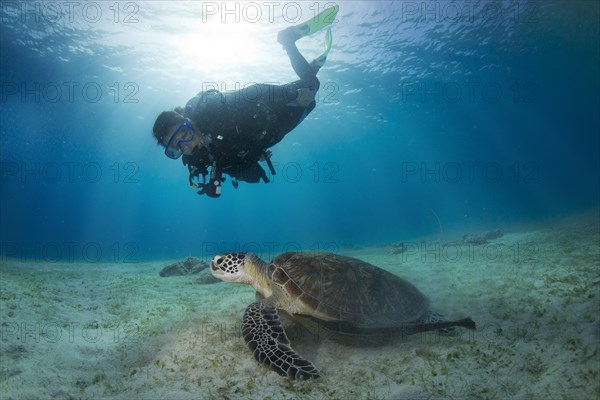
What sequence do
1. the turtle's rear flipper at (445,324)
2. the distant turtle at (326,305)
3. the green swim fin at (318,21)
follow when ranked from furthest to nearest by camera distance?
the green swim fin at (318,21) → the turtle's rear flipper at (445,324) → the distant turtle at (326,305)

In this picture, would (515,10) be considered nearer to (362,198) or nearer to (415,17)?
(415,17)

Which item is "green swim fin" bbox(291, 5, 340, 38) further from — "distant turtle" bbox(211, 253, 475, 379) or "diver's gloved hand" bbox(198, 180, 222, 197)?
"distant turtle" bbox(211, 253, 475, 379)

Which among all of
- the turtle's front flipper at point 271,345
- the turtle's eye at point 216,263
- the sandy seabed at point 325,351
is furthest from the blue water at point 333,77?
the turtle's front flipper at point 271,345

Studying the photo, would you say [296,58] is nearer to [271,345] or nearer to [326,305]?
[326,305]

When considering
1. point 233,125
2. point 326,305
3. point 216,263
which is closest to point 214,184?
point 233,125

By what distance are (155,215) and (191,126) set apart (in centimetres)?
17534

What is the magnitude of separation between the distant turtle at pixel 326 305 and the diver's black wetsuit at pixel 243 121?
8.48 feet

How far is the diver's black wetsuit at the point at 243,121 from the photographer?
6262 mm

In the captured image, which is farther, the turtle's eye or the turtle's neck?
the turtle's eye

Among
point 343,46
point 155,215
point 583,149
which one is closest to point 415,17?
point 343,46

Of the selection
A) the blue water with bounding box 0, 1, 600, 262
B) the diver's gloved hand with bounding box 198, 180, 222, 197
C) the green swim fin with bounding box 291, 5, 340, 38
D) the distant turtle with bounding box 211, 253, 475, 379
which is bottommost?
the distant turtle with bounding box 211, 253, 475, 379

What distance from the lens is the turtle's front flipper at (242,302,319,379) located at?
3412 mm

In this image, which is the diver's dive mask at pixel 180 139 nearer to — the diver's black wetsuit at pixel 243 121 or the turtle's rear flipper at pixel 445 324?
the diver's black wetsuit at pixel 243 121

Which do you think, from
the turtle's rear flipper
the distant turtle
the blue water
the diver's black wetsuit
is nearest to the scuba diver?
the diver's black wetsuit
